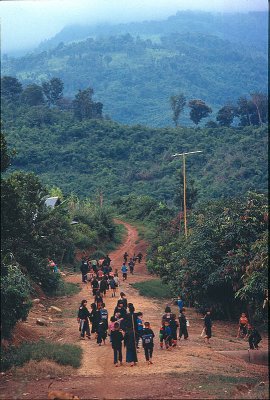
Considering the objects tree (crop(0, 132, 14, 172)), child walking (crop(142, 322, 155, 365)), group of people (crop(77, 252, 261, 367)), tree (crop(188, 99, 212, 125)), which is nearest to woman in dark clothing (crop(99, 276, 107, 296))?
group of people (crop(77, 252, 261, 367))

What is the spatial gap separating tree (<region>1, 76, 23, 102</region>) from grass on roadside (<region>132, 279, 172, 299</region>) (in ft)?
222

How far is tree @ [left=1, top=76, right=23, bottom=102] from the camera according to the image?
9550 cm

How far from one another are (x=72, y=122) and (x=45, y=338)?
7155 centimetres

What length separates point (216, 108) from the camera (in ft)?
525

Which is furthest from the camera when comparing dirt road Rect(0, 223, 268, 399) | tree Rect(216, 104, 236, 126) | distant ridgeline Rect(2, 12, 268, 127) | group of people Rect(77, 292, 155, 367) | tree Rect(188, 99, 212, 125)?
distant ridgeline Rect(2, 12, 268, 127)

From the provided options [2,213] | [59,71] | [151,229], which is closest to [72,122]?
[151,229]

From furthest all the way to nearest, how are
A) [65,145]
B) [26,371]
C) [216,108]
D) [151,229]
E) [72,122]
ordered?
[216,108]
[72,122]
[65,145]
[151,229]
[26,371]

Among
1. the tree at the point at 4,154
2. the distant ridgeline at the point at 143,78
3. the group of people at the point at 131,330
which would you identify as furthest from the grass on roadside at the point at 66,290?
the distant ridgeline at the point at 143,78

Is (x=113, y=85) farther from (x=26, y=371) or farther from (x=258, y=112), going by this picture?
(x=26, y=371)

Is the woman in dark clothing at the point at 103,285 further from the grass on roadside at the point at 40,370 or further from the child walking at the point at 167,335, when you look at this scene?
the grass on roadside at the point at 40,370

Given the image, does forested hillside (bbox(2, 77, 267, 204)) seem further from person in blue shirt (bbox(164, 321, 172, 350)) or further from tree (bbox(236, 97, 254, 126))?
person in blue shirt (bbox(164, 321, 172, 350))

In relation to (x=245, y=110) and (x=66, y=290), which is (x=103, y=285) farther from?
(x=245, y=110)

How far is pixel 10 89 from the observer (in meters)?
95.8

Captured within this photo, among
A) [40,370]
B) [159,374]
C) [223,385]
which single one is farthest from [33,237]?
[223,385]
